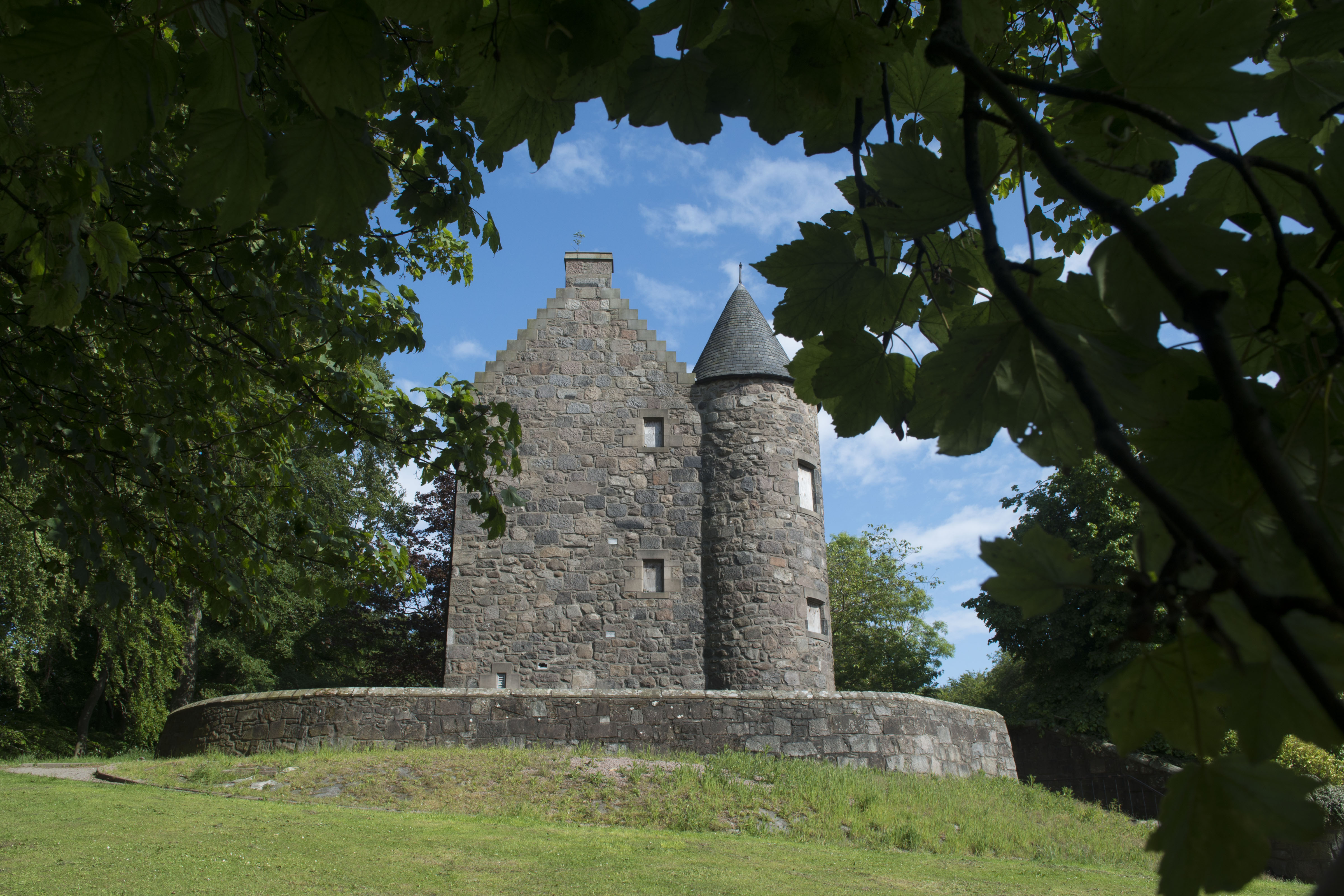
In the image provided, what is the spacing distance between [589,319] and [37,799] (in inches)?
447

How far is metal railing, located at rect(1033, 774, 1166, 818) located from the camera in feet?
48.5

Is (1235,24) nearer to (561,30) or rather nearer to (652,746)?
(561,30)

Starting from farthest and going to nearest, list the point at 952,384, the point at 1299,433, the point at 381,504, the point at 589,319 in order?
the point at 381,504, the point at 589,319, the point at 952,384, the point at 1299,433

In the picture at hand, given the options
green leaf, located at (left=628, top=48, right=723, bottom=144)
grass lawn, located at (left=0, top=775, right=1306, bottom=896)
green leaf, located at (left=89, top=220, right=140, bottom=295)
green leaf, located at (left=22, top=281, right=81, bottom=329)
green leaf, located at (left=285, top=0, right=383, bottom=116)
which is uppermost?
green leaf, located at (left=89, top=220, right=140, bottom=295)

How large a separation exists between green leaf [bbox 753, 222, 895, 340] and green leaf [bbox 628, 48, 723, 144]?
25 centimetres

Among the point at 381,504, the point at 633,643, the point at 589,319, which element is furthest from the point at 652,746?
the point at 381,504

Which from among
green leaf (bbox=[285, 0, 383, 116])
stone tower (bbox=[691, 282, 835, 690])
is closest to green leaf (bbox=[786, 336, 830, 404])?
green leaf (bbox=[285, 0, 383, 116])

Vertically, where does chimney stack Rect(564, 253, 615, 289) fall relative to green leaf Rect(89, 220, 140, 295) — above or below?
above

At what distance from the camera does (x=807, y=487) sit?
16500 mm

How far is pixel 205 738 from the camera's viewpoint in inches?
514

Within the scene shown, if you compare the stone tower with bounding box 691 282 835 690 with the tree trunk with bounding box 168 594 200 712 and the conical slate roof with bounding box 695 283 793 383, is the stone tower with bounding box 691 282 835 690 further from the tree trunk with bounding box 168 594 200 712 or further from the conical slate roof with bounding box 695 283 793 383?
the tree trunk with bounding box 168 594 200 712

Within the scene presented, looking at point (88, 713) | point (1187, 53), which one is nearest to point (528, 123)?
point (1187, 53)

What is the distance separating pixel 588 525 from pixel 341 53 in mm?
14957

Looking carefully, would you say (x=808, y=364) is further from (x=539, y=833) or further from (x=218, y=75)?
(x=539, y=833)
